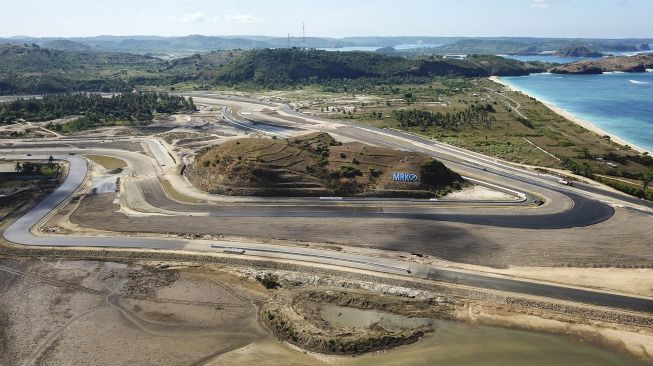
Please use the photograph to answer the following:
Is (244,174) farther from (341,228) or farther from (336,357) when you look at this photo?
(336,357)

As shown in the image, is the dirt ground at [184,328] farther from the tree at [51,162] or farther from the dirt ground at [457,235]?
the tree at [51,162]

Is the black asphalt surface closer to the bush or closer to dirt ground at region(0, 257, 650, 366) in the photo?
dirt ground at region(0, 257, 650, 366)

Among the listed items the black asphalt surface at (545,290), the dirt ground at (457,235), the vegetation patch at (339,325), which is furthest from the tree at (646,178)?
the vegetation patch at (339,325)

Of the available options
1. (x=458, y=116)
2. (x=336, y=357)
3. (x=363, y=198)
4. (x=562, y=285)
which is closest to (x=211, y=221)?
(x=363, y=198)

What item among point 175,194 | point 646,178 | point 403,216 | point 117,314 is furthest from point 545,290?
point 175,194

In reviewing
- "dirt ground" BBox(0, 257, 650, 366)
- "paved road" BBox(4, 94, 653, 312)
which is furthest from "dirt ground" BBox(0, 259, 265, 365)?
"paved road" BBox(4, 94, 653, 312)

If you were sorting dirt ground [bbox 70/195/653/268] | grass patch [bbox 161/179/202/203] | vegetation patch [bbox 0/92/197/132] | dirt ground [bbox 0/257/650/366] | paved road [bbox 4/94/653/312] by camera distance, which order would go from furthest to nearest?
vegetation patch [bbox 0/92/197/132], grass patch [bbox 161/179/202/203], dirt ground [bbox 70/195/653/268], paved road [bbox 4/94/653/312], dirt ground [bbox 0/257/650/366]
